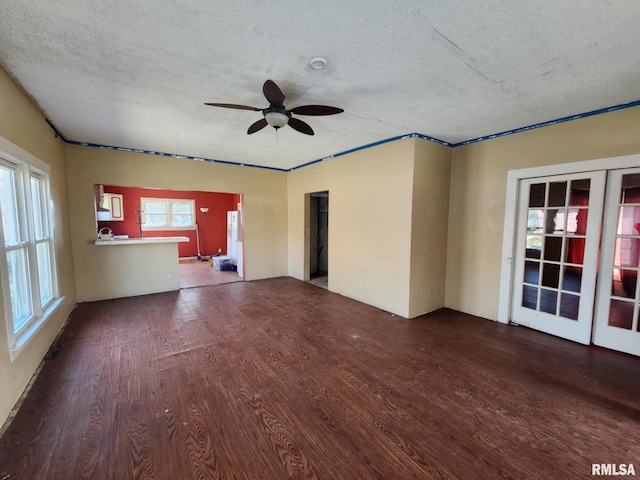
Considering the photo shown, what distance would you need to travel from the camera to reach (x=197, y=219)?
8492 millimetres

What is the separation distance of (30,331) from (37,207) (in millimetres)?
1419

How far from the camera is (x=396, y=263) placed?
12.3ft

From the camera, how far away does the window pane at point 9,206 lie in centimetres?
214

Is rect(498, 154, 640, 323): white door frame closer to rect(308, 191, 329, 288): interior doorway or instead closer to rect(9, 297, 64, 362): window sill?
rect(308, 191, 329, 288): interior doorway

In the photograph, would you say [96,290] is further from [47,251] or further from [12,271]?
[12,271]

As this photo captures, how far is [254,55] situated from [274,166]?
12.7ft

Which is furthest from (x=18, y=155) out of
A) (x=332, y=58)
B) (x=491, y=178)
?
(x=491, y=178)

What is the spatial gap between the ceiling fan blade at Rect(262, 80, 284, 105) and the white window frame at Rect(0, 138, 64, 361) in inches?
76.9

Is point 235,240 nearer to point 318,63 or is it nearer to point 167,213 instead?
point 167,213

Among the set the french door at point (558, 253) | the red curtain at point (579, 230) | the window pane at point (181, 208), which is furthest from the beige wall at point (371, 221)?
the window pane at point (181, 208)

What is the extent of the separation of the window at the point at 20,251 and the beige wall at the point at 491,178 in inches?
190

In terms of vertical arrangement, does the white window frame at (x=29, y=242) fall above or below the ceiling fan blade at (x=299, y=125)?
below

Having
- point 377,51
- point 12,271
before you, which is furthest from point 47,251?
point 377,51

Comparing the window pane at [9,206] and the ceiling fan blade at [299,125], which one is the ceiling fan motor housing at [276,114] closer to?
the ceiling fan blade at [299,125]
